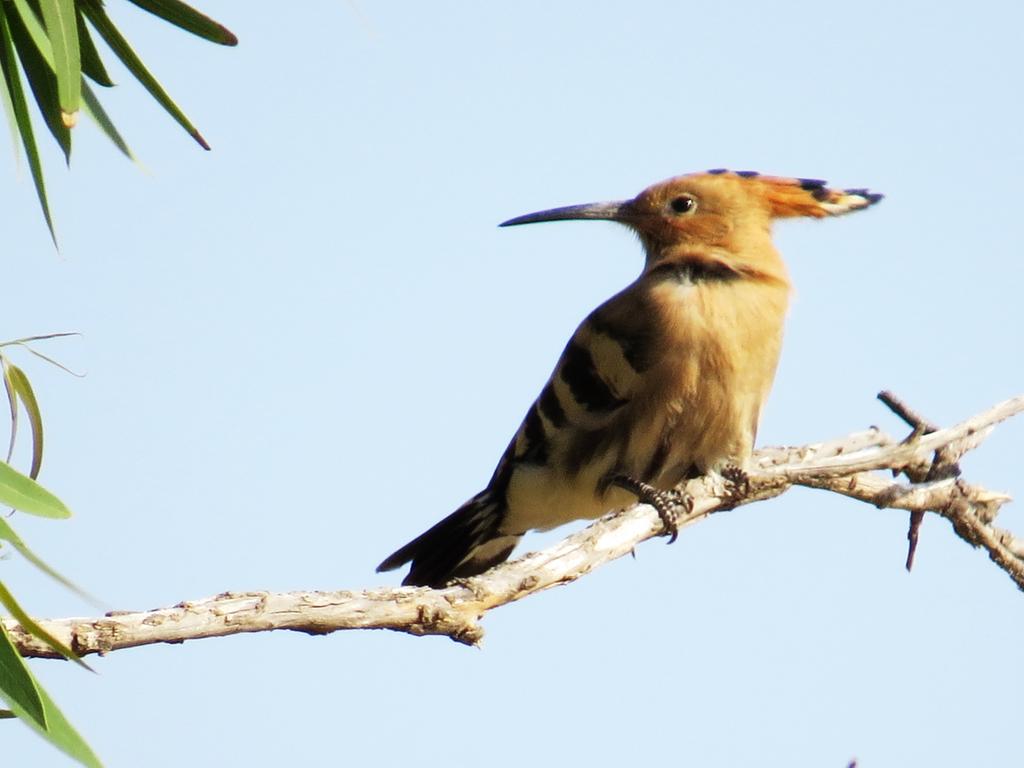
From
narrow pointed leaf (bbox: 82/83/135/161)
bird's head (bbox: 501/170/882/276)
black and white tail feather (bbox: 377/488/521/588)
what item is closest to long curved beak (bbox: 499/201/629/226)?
bird's head (bbox: 501/170/882/276)

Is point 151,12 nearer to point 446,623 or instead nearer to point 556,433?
point 446,623

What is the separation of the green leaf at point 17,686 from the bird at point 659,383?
1464 millimetres

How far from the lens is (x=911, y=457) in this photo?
2746 mm

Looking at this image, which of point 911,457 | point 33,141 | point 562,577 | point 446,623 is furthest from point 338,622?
point 911,457

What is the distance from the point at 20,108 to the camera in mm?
1982

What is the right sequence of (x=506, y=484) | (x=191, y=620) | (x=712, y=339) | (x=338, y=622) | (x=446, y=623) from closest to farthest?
(x=191, y=620) → (x=338, y=622) → (x=446, y=623) → (x=712, y=339) → (x=506, y=484)

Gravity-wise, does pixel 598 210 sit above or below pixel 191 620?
above

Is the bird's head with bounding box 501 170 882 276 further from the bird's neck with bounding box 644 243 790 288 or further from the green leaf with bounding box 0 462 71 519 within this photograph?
the green leaf with bounding box 0 462 71 519

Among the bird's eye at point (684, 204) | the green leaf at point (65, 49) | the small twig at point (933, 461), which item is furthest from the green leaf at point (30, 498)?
the bird's eye at point (684, 204)

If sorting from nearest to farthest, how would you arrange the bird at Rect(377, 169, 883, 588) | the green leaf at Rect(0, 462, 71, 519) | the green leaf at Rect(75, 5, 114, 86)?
the green leaf at Rect(0, 462, 71, 519), the green leaf at Rect(75, 5, 114, 86), the bird at Rect(377, 169, 883, 588)

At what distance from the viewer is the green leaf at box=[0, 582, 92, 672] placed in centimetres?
137

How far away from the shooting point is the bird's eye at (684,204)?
3311mm

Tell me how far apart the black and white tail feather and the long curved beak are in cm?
77

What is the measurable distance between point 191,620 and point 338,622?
0.18 meters
